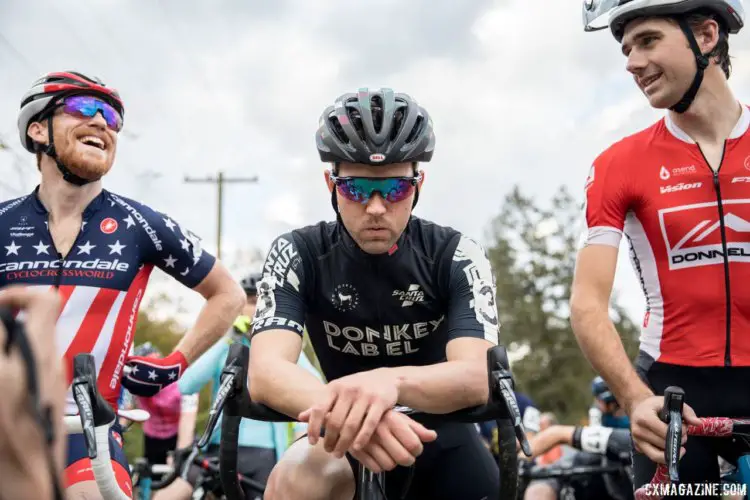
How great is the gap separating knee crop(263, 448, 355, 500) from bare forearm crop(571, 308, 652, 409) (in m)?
1.28

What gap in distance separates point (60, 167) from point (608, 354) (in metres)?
2.94

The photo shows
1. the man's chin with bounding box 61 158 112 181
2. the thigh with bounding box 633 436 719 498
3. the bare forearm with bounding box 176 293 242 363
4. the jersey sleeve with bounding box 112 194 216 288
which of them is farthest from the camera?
the bare forearm with bounding box 176 293 242 363

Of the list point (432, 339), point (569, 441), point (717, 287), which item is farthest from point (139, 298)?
point (569, 441)

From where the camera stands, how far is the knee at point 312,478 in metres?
2.64

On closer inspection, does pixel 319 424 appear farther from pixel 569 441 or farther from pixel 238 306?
pixel 569 441

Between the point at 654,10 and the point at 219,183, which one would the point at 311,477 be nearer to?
the point at 654,10

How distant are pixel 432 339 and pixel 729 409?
129 cm

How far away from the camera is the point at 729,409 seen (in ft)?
10.9

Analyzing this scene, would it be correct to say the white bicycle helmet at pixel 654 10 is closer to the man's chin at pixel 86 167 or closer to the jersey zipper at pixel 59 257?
the man's chin at pixel 86 167

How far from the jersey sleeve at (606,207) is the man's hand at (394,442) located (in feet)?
5.50

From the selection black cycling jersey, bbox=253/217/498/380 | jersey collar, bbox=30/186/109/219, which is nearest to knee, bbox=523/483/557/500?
black cycling jersey, bbox=253/217/498/380

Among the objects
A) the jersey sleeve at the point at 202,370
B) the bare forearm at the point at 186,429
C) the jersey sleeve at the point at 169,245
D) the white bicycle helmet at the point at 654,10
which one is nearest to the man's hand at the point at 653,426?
the white bicycle helmet at the point at 654,10

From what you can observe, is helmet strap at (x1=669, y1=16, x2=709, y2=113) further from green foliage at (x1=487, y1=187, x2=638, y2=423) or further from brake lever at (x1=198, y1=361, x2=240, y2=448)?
green foliage at (x1=487, y1=187, x2=638, y2=423)

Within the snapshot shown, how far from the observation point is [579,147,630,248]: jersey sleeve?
11.7 feet
